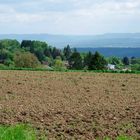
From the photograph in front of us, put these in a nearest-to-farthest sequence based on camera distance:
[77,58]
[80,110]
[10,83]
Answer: [80,110], [10,83], [77,58]

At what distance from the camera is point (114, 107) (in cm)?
1040

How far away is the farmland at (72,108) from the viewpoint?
8.21 metres

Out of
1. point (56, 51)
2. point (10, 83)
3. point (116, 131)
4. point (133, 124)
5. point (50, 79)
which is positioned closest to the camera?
point (116, 131)

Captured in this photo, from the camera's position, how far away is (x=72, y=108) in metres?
10.1

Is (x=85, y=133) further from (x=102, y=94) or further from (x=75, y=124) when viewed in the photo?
(x=102, y=94)

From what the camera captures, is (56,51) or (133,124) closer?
(133,124)

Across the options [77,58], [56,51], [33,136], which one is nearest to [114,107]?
[33,136]

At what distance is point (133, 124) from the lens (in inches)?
341

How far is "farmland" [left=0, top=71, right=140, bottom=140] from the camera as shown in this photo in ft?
26.9

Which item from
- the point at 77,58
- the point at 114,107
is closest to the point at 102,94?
the point at 114,107

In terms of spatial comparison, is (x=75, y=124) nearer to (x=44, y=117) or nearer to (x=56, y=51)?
(x=44, y=117)

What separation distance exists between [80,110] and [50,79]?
6.65 meters

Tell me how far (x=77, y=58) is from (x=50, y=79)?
148 feet

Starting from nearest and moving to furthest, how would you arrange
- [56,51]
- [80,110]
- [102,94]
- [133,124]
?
[133,124]
[80,110]
[102,94]
[56,51]
